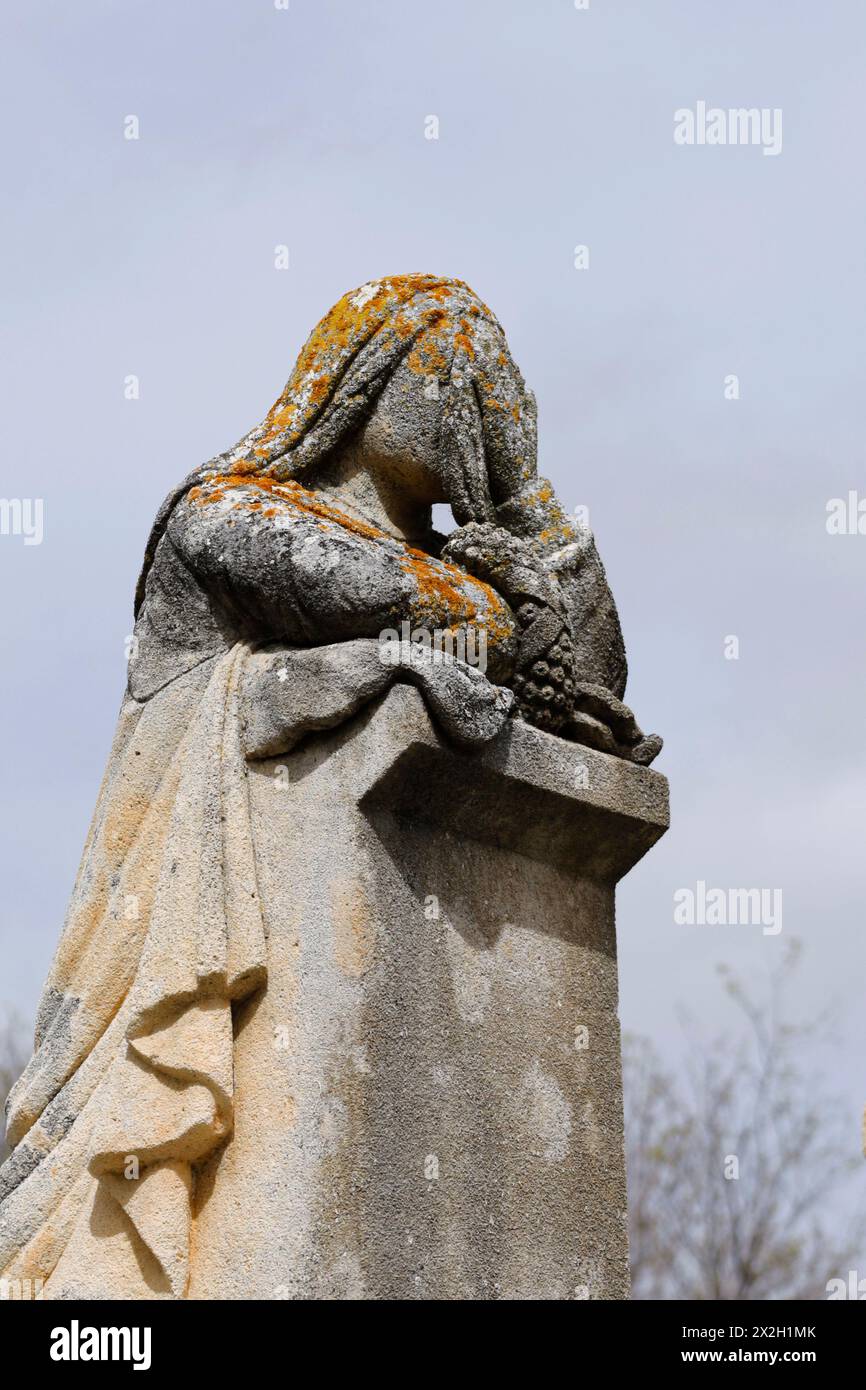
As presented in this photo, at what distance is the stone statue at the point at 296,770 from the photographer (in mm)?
6262

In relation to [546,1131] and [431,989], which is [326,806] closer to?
[431,989]

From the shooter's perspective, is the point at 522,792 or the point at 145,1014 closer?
the point at 145,1014

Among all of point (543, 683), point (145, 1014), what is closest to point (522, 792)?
point (543, 683)

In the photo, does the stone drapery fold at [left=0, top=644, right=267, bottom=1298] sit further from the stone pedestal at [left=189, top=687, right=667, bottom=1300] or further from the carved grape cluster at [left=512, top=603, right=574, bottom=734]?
the carved grape cluster at [left=512, top=603, right=574, bottom=734]

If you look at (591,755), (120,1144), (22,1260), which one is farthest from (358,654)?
(22,1260)

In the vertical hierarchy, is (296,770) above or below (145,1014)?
above

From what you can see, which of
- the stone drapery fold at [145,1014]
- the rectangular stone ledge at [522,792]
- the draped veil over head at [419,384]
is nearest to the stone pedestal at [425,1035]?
the rectangular stone ledge at [522,792]

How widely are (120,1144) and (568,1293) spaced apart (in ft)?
4.43

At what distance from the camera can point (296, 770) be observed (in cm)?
662

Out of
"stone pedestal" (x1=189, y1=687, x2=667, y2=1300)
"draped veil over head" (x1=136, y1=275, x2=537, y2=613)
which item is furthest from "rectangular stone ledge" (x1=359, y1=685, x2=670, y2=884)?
"draped veil over head" (x1=136, y1=275, x2=537, y2=613)

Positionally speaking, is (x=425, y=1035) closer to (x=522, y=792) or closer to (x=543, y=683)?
(x=522, y=792)

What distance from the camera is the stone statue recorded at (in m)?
6.26

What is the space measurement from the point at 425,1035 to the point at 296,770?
31.9 inches
